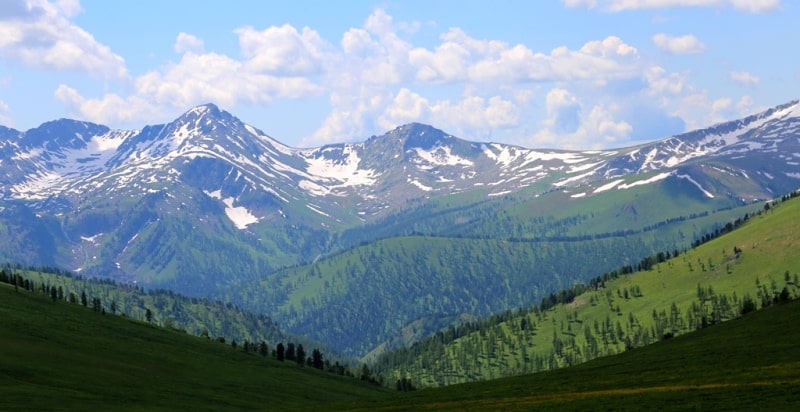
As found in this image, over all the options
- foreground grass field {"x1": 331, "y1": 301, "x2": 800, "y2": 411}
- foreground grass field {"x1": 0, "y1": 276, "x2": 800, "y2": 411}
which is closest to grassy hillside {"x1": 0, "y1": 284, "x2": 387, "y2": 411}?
foreground grass field {"x1": 0, "y1": 276, "x2": 800, "y2": 411}

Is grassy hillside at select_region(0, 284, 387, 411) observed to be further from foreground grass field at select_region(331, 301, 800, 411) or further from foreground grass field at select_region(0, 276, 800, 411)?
foreground grass field at select_region(331, 301, 800, 411)

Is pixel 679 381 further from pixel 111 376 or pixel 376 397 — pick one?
pixel 111 376

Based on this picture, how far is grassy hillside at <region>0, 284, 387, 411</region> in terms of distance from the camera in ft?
401

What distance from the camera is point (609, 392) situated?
104m

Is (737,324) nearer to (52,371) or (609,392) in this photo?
(609,392)

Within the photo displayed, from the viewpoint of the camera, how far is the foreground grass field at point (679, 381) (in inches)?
3469

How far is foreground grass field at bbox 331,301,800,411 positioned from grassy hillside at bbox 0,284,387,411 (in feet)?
95.6

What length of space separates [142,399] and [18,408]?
2773cm

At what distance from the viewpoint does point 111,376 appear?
14362cm

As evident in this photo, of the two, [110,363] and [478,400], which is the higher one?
[110,363]

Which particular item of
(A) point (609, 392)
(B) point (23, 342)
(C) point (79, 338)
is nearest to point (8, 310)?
(C) point (79, 338)

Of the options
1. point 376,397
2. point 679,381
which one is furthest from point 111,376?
point 679,381

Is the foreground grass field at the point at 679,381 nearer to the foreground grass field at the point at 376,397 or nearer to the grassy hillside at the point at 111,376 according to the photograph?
the foreground grass field at the point at 376,397

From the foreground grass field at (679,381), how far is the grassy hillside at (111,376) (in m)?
29.1
